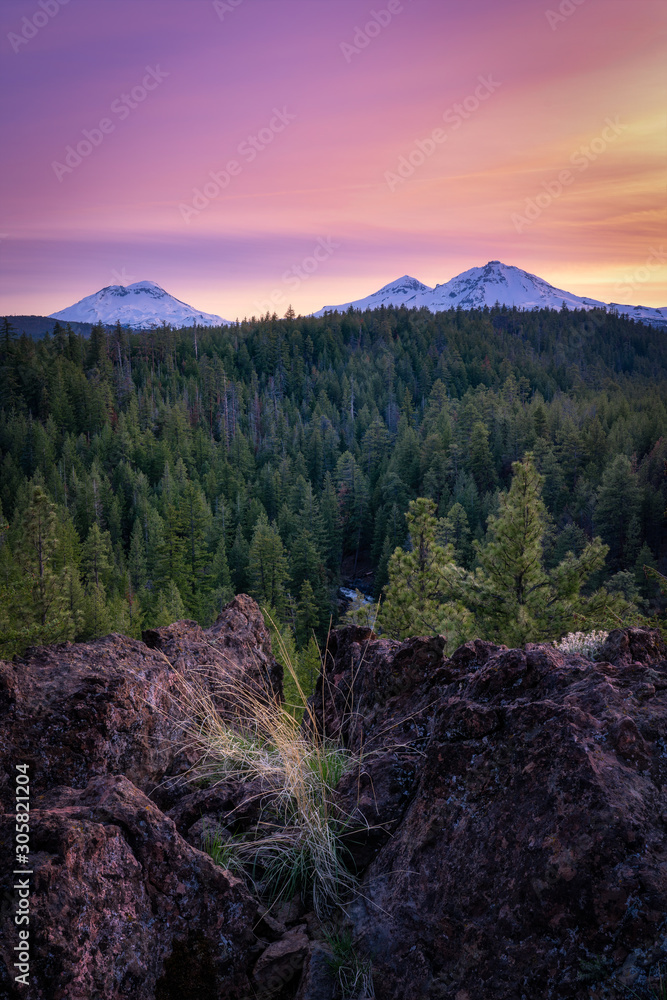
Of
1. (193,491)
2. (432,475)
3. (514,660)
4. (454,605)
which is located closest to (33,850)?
(514,660)

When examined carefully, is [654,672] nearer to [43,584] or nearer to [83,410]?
[43,584]

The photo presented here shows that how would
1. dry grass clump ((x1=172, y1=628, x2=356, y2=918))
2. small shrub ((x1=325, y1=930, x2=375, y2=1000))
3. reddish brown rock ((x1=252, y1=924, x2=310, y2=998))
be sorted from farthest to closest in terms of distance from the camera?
1. dry grass clump ((x1=172, y1=628, x2=356, y2=918))
2. reddish brown rock ((x1=252, y1=924, x2=310, y2=998))
3. small shrub ((x1=325, y1=930, x2=375, y2=1000))

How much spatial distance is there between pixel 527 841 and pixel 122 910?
1.96 metres

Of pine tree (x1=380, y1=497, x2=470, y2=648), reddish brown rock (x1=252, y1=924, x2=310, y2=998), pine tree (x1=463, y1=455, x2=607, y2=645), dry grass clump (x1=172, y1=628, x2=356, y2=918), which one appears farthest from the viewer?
pine tree (x1=380, y1=497, x2=470, y2=648)

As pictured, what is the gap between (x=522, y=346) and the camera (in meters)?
179

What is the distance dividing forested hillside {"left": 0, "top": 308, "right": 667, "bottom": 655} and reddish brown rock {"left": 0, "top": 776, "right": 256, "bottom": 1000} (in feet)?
71.1

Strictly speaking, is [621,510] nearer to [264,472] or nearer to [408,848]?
[264,472]

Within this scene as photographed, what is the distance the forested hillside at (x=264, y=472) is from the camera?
53406mm

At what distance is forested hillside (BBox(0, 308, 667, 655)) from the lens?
53.4m

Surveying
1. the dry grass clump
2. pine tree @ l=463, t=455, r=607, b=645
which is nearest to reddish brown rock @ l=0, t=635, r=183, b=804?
the dry grass clump

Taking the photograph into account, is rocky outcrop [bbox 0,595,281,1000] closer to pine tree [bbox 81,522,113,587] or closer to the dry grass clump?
the dry grass clump

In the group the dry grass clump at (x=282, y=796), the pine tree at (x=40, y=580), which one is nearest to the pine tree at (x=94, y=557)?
the pine tree at (x=40, y=580)

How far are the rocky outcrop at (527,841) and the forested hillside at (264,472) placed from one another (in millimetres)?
20794

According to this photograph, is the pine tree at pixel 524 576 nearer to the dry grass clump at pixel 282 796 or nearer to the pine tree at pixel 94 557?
the dry grass clump at pixel 282 796
